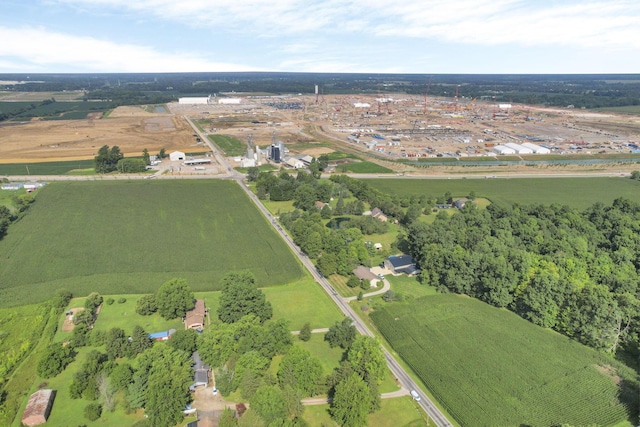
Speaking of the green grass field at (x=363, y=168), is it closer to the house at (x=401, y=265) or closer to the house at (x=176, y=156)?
the house at (x=176, y=156)

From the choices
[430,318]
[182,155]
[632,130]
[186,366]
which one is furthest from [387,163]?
[632,130]

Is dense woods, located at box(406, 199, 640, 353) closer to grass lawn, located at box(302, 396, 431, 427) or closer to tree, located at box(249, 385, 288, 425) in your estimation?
grass lawn, located at box(302, 396, 431, 427)

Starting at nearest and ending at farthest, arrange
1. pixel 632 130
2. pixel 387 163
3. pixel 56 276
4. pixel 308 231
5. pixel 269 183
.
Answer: pixel 56 276
pixel 308 231
pixel 269 183
pixel 387 163
pixel 632 130

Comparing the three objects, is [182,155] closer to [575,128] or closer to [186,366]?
[186,366]

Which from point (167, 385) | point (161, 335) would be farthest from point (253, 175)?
point (167, 385)

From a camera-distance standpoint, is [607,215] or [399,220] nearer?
[607,215]

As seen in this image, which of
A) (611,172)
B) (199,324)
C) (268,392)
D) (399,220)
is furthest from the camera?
(611,172)

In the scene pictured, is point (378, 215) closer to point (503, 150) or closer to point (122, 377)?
point (122, 377)

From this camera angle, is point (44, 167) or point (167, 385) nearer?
point (167, 385)
